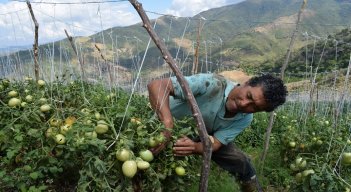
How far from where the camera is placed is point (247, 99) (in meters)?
2.40

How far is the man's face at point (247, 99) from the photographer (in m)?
2.36

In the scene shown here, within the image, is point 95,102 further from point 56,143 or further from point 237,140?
point 237,140

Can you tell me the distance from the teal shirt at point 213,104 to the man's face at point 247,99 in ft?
0.40

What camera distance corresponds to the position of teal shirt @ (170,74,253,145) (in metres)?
2.52

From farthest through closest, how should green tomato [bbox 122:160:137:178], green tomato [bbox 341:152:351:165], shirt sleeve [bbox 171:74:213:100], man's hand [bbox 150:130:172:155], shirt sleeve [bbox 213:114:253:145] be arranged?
green tomato [bbox 341:152:351:165] → shirt sleeve [bbox 213:114:253:145] → shirt sleeve [bbox 171:74:213:100] → man's hand [bbox 150:130:172:155] → green tomato [bbox 122:160:137:178]

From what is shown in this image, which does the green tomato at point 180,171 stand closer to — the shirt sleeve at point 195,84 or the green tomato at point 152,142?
the green tomato at point 152,142

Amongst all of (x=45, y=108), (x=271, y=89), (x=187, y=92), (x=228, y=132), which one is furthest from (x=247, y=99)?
(x=45, y=108)

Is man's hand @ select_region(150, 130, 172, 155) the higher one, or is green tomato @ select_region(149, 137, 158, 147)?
green tomato @ select_region(149, 137, 158, 147)

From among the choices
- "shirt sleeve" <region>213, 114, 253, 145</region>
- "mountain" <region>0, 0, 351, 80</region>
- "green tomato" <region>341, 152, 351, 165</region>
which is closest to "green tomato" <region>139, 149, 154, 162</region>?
"shirt sleeve" <region>213, 114, 253, 145</region>

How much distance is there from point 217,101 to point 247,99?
302mm

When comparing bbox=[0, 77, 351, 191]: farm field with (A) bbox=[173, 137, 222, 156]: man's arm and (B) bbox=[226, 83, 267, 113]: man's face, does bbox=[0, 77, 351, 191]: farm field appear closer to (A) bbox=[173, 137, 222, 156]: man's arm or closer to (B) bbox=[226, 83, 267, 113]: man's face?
(A) bbox=[173, 137, 222, 156]: man's arm

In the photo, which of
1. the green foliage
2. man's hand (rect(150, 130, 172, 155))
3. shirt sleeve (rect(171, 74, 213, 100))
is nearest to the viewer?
the green foliage

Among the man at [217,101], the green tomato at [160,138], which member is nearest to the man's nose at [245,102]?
the man at [217,101]

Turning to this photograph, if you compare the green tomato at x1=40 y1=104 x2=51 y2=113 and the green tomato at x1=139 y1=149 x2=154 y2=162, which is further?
the green tomato at x1=40 y1=104 x2=51 y2=113
